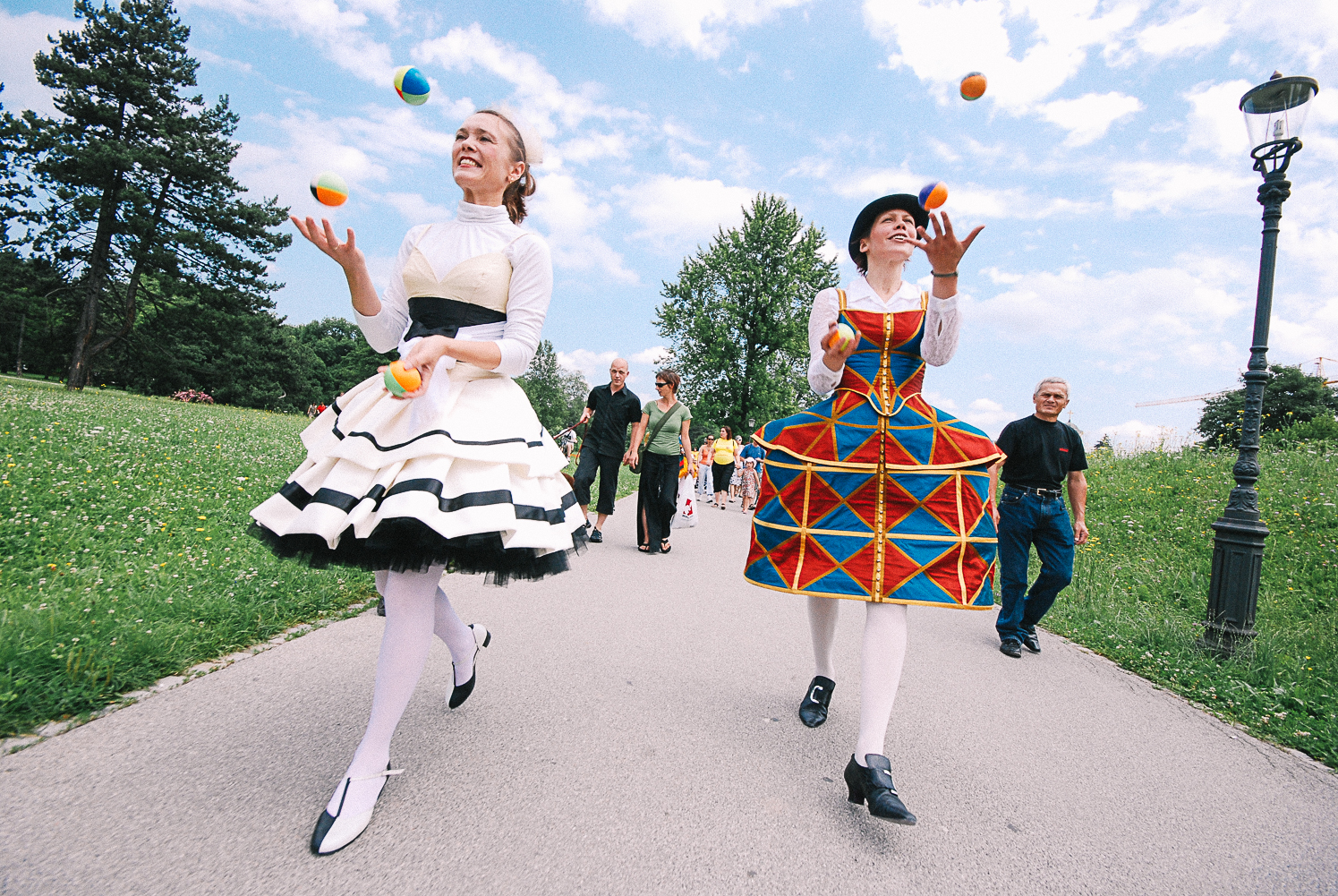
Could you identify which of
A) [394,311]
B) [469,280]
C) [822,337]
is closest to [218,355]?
[394,311]

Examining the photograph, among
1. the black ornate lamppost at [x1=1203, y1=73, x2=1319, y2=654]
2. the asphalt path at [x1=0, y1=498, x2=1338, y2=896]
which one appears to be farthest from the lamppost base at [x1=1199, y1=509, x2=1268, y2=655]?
the asphalt path at [x1=0, y1=498, x2=1338, y2=896]

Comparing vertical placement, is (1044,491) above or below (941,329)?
below

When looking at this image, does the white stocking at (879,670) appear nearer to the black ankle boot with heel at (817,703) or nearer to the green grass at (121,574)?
the black ankle boot with heel at (817,703)

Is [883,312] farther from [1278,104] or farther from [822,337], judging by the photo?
[1278,104]

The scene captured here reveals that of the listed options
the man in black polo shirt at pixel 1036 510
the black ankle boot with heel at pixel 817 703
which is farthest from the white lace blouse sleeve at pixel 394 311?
the man in black polo shirt at pixel 1036 510

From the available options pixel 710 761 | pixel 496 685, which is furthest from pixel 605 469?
pixel 710 761

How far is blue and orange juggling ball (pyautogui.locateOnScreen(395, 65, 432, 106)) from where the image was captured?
2.12 m

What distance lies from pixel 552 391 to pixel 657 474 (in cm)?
6668

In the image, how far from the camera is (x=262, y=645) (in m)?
3.31

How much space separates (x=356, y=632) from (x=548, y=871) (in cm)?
237

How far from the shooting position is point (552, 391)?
239 feet

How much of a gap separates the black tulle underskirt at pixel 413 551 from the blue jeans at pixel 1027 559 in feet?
13.1

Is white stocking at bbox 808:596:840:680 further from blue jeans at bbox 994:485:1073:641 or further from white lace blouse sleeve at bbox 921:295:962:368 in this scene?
blue jeans at bbox 994:485:1073:641

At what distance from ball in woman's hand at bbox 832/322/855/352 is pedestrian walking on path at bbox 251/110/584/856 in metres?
1.02
